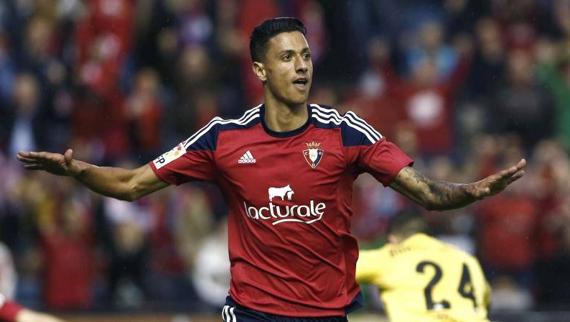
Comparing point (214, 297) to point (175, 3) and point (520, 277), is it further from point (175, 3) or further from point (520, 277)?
point (175, 3)

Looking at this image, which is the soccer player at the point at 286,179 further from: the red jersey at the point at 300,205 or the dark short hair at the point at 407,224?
the dark short hair at the point at 407,224

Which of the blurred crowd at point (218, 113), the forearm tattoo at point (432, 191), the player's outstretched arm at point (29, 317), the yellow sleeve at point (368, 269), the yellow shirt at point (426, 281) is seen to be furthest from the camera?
the blurred crowd at point (218, 113)

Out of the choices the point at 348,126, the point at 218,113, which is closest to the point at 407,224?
the point at 348,126

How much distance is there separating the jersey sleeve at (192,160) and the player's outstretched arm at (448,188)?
908 mm

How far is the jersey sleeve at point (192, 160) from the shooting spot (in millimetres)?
6648

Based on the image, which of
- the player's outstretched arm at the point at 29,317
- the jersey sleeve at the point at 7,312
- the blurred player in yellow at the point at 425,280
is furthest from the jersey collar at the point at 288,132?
the blurred player in yellow at the point at 425,280

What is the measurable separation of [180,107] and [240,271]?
27.6ft

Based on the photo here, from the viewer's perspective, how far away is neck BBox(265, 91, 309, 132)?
6.57 m

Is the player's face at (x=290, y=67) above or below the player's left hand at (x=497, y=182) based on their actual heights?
above

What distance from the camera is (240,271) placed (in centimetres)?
658

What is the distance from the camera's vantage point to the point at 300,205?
6.46 metres

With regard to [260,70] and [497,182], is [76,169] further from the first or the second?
[497,182]

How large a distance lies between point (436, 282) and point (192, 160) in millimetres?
2063

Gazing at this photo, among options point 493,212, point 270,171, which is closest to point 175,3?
point 493,212
